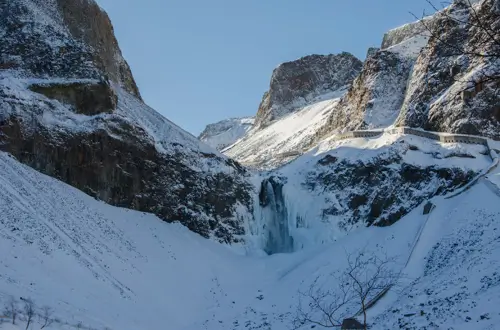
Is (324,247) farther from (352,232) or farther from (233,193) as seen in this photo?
(233,193)

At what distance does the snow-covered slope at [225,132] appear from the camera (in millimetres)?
119600

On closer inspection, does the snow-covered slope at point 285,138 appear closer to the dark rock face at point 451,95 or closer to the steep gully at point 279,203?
the steep gully at point 279,203

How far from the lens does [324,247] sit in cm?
3697

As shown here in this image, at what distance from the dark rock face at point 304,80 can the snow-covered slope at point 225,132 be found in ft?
49.9

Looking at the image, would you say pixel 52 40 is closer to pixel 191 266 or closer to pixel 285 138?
pixel 191 266

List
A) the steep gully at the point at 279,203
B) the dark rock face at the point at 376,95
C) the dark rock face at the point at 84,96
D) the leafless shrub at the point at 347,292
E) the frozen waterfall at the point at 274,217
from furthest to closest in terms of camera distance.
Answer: the dark rock face at the point at 376,95, the frozen waterfall at the point at 274,217, the steep gully at the point at 279,203, the dark rock face at the point at 84,96, the leafless shrub at the point at 347,292

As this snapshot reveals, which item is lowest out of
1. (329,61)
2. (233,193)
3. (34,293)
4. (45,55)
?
(34,293)

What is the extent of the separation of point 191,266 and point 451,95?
23639mm

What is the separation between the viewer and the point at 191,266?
113 ft

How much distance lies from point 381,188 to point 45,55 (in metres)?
25.1

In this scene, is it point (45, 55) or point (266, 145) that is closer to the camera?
point (45, 55)

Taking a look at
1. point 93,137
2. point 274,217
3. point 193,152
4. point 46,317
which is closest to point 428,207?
point 274,217

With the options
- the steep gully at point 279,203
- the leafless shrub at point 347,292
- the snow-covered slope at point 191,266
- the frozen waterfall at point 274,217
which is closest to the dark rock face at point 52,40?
the snow-covered slope at point 191,266

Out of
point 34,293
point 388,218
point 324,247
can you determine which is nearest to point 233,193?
point 324,247
